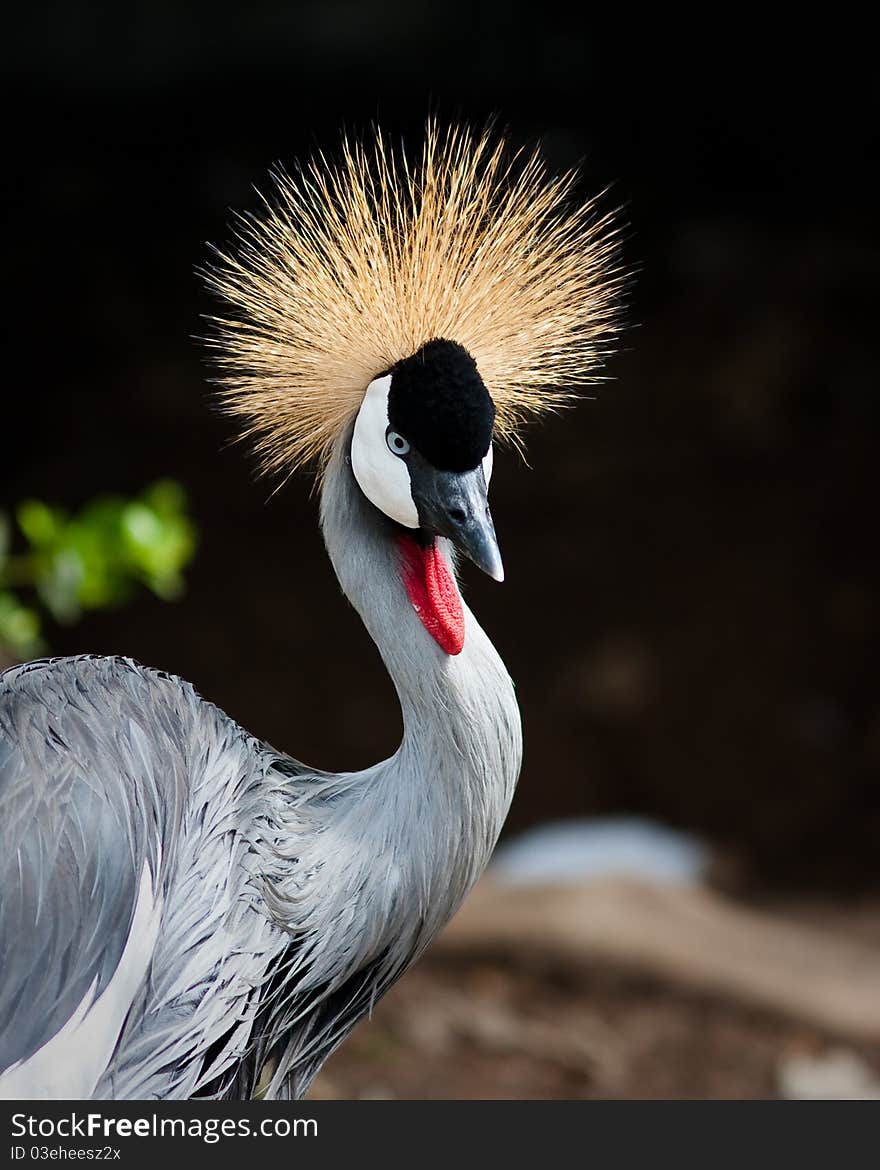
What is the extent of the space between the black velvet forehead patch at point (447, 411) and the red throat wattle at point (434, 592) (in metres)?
0.12

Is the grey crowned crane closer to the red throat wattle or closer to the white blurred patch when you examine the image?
the red throat wattle

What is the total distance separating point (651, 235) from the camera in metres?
5.17

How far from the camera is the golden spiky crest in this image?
1433mm

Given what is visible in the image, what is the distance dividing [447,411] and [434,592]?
0.62 ft

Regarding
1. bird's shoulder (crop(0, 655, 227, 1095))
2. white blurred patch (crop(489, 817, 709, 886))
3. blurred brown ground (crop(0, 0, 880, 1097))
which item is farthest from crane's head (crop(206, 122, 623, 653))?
blurred brown ground (crop(0, 0, 880, 1097))

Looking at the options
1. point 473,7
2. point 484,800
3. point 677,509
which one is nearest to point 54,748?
point 484,800

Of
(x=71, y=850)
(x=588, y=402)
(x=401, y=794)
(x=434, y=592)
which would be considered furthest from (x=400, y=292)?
(x=588, y=402)

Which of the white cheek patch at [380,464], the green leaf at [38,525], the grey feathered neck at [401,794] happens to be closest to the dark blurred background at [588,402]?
the green leaf at [38,525]

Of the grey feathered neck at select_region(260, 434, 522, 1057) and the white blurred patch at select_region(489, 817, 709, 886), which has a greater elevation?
the grey feathered neck at select_region(260, 434, 522, 1057)

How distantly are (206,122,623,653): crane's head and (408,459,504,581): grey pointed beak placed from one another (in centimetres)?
2

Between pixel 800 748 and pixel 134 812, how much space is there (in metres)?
2.69

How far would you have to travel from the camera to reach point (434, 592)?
138 cm

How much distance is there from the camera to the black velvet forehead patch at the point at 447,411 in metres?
1.29

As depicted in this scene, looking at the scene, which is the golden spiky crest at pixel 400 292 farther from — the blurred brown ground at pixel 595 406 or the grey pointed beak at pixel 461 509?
the blurred brown ground at pixel 595 406
